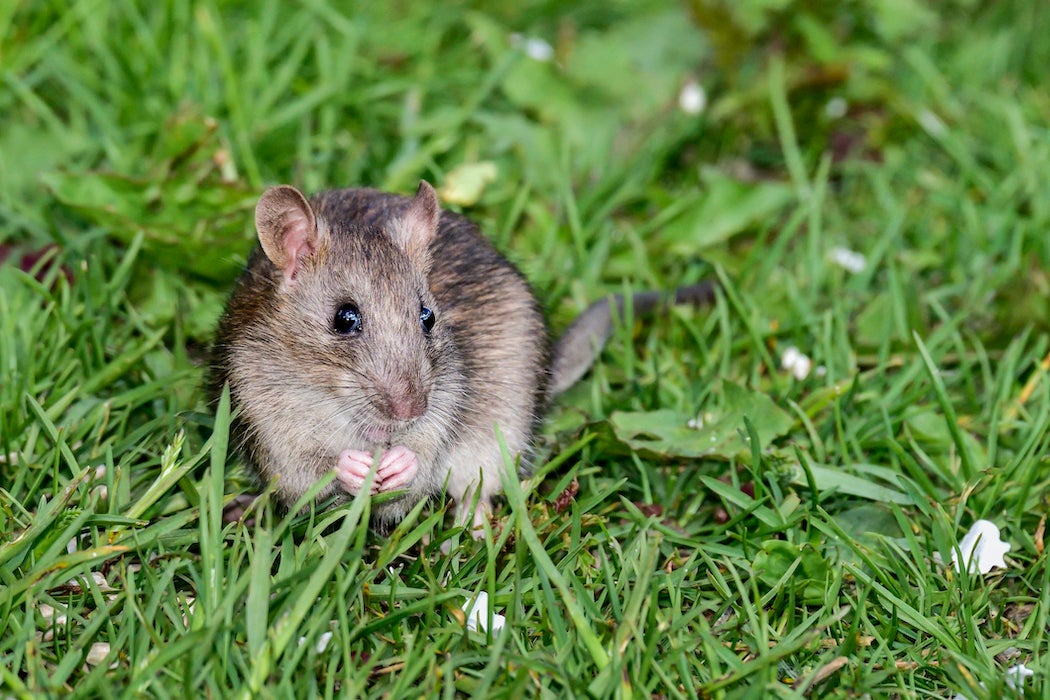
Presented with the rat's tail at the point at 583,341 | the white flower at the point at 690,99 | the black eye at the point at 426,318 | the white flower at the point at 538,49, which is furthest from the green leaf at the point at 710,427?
the white flower at the point at 538,49

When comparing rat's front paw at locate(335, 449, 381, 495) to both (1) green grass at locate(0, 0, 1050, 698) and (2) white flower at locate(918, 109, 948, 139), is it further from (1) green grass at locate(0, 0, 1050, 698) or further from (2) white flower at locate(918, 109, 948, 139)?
(2) white flower at locate(918, 109, 948, 139)

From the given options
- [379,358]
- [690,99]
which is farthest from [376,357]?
[690,99]

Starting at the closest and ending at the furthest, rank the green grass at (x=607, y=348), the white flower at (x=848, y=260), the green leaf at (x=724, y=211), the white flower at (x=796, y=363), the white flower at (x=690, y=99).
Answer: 1. the green grass at (x=607, y=348)
2. the white flower at (x=796, y=363)
3. the white flower at (x=848, y=260)
4. the green leaf at (x=724, y=211)
5. the white flower at (x=690, y=99)

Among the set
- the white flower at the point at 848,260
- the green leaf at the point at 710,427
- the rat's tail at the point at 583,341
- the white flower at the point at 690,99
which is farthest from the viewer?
the white flower at the point at 690,99

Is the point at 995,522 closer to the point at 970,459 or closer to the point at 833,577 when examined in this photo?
the point at 970,459

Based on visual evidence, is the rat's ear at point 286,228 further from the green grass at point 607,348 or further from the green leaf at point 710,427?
the green leaf at point 710,427

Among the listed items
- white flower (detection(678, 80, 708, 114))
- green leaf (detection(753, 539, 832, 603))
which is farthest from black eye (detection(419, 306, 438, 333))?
white flower (detection(678, 80, 708, 114))

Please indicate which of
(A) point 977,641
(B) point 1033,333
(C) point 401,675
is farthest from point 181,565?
(B) point 1033,333
